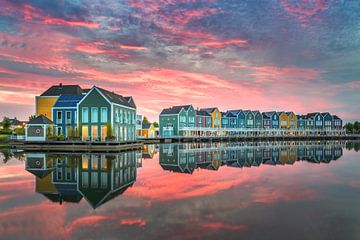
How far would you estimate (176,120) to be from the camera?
79812mm

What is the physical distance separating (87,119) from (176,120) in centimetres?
4005

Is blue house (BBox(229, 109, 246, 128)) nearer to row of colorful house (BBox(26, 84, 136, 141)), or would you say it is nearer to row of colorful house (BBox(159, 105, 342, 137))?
row of colorful house (BBox(159, 105, 342, 137))

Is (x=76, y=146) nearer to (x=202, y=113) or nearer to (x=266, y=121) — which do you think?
(x=202, y=113)

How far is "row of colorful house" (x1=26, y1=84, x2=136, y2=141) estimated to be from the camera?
40875mm

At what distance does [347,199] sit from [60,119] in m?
41.8

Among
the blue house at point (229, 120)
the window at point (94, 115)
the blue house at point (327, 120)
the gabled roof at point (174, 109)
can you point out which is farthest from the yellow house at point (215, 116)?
the window at point (94, 115)

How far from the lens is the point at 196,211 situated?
1021 cm

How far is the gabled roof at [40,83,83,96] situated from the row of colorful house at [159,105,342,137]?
33.6 metres

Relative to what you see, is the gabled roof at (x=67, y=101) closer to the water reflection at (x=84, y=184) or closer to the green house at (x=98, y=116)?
the green house at (x=98, y=116)

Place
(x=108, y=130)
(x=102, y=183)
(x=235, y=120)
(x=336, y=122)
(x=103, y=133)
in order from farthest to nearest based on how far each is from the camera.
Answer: (x=336, y=122)
(x=235, y=120)
(x=103, y=133)
(x=108, y=130)
(x=102, y=183)

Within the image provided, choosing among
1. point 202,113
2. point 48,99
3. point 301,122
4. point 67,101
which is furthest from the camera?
point 301,122

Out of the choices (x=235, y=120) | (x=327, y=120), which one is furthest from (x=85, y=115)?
(x=327, y=120)

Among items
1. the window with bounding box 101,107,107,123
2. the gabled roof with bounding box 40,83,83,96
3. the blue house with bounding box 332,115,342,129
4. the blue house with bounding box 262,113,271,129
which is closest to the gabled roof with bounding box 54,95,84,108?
the gabled roof with bounding box 40,83,83,96

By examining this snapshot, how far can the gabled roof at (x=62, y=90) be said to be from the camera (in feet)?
166
